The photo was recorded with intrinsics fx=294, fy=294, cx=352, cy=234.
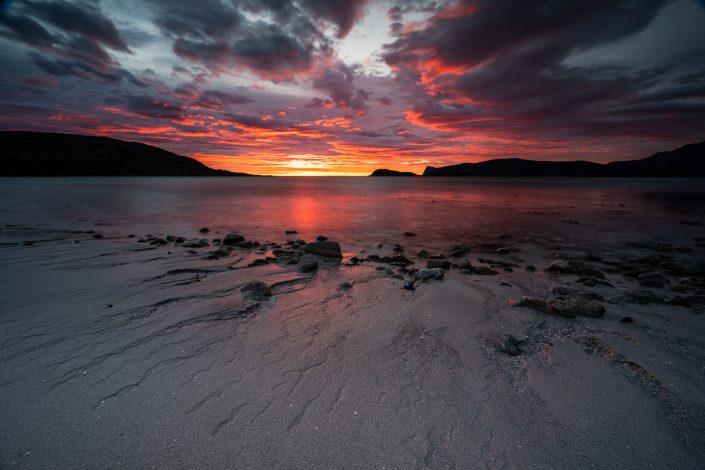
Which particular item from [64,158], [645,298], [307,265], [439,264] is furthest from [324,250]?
[64,158]

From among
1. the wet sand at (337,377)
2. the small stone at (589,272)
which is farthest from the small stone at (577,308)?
the small stone at (589,272)

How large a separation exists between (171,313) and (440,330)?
5195mm

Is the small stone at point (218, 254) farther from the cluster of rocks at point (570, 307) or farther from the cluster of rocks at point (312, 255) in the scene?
the cluster of rocks at point (570, 307)

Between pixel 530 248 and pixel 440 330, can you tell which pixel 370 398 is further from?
pixel 530 248

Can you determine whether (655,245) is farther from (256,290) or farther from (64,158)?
(64,158)

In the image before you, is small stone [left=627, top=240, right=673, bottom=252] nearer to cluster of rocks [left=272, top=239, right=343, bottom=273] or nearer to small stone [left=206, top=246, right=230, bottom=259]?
cluster of rocks [left=272, top=239, right=343, bottom=273]

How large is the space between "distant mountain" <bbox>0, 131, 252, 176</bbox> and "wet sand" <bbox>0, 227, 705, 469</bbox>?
182 meters

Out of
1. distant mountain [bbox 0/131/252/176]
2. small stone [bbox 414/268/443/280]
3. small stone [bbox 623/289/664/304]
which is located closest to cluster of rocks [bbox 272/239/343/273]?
small stone [bbox 414/268/443/280]

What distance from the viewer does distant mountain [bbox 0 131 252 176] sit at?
13388cm

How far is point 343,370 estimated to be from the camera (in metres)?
4.18

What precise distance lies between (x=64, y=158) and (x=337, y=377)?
223 meters

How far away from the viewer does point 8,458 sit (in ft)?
8.79

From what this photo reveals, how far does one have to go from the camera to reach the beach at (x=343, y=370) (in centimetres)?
293

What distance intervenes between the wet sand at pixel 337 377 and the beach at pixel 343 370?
2 cm
